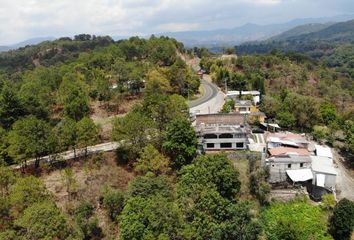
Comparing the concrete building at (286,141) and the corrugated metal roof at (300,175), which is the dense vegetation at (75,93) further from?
the corrugated metal roof at (300,175)

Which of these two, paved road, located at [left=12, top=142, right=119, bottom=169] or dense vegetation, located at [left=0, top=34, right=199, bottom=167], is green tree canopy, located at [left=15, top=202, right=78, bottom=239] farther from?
paved road, located at [left=12, top=142, right=119, bottom=169]

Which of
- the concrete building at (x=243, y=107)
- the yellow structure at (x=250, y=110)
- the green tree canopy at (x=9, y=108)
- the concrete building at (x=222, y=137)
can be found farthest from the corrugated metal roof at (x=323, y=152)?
the green tree canopy at (x=9, y=108)

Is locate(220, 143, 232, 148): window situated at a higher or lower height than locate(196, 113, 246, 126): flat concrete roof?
lower

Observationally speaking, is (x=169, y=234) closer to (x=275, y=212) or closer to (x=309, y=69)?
(x=275, y=212)

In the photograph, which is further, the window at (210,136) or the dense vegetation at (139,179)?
the window at (210,136)

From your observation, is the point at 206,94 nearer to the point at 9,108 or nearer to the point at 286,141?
the point at 286,141

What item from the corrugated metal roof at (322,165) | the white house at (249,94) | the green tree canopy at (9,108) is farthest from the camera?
the white house at (249,94)

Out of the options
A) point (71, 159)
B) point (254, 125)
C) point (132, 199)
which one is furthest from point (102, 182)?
point (254, 125)

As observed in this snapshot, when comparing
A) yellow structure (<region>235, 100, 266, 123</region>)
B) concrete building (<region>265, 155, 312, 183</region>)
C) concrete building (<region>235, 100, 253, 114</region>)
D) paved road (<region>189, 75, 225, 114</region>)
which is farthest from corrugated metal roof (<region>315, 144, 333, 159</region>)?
paved road (<region>189, 75, 225, 114</region>)
